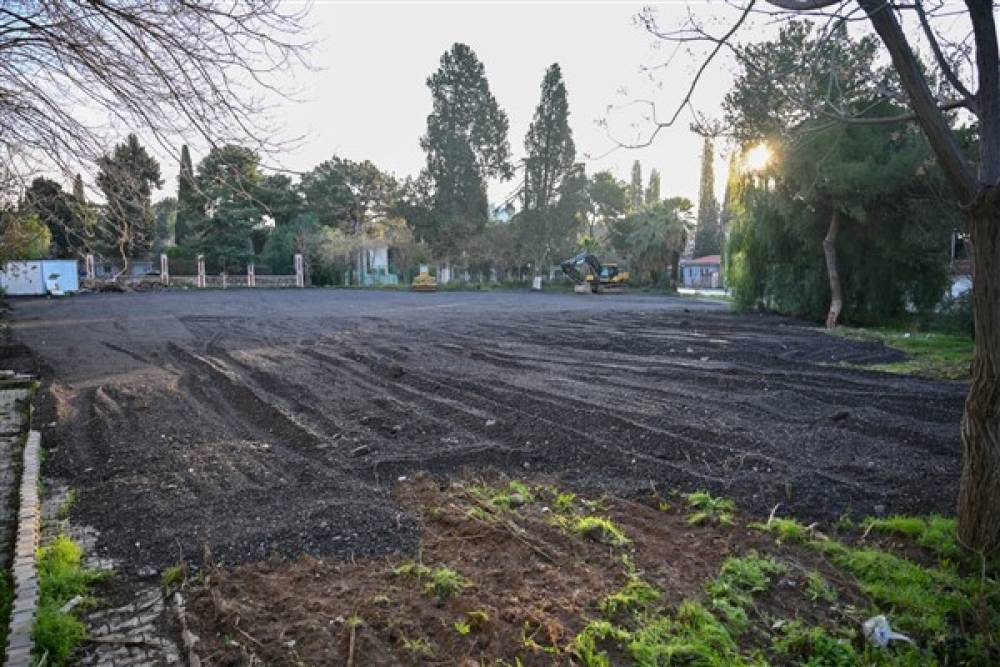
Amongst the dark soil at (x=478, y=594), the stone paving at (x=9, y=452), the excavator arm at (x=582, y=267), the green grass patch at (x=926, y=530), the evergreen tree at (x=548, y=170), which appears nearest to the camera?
the dark soil at (x=478, y=594)

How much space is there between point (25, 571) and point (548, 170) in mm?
45789

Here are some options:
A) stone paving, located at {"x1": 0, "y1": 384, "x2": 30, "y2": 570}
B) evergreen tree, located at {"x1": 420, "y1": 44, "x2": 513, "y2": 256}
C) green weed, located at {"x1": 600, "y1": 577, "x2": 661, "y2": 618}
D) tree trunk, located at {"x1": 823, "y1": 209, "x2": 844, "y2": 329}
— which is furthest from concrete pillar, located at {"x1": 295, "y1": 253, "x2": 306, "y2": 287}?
Result: green weed, located at {"x1": 600, "y1": 577, "x2": 661, "y2": 618}

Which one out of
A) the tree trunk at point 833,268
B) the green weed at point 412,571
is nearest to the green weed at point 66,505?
the green weed at point 412,571

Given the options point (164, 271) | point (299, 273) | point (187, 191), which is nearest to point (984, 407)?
point (187, 191)

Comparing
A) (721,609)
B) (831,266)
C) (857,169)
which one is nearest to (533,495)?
(721,609)

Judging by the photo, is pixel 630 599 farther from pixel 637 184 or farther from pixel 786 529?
pixel 637 184

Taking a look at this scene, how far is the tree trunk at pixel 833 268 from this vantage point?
17.6 metres

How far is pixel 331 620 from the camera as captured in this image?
10.1 ft

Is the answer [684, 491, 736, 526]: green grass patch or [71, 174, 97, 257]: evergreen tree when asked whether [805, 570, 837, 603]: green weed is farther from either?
[71, 174, 97, 257]: evergreen tree

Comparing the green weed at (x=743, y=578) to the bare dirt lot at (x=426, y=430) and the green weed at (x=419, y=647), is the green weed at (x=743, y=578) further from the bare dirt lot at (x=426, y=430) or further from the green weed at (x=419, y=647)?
the green weed at (x=419, y=647)

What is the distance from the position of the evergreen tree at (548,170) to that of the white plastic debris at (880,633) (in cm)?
4473

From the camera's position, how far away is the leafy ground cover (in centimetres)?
287

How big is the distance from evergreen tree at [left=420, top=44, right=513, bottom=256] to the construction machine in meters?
9.24

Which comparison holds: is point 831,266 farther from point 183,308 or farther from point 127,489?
point 183,308
